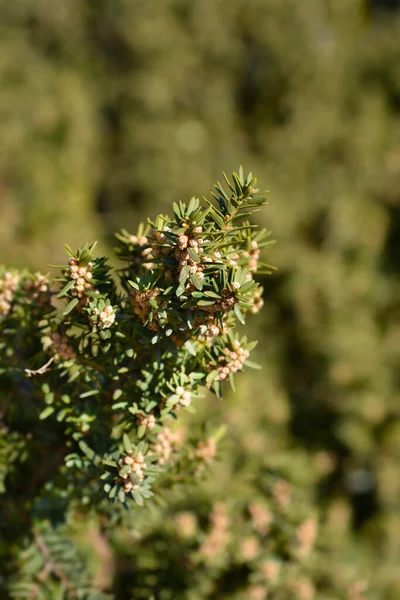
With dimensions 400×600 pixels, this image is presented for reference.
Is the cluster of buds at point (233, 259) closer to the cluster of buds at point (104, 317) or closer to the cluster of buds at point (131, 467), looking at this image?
the cluster of buds at point (104, 317)

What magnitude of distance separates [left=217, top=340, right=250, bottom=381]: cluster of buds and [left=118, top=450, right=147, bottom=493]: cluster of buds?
0.21 meters

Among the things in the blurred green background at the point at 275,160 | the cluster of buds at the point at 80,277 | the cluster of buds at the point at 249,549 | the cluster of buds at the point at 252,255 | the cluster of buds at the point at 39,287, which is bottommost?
the cluster of buds at the point at 249,549

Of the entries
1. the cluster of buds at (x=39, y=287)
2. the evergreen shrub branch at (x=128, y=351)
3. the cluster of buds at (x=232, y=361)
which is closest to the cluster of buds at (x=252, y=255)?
the evergreen shrub branch at (x=128, y=351)

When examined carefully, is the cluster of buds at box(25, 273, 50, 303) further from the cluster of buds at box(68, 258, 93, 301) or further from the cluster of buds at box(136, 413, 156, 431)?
the cluster of buds at box(136, 413, 156, 431)

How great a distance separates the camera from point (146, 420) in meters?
0.97

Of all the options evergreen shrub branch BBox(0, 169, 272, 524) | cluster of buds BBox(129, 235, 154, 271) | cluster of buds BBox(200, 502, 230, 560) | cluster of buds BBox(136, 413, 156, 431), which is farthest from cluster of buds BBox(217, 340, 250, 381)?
cluster of buds BBox(200, 502, 230, 560)

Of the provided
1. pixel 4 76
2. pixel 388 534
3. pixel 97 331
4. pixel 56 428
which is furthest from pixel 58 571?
pixel 4 76

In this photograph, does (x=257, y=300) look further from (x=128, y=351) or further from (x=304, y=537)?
(x=304, y=537)

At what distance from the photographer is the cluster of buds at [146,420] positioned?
3.17 ft

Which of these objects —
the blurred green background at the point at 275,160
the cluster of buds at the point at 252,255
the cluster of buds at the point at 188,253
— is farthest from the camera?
the blurred green background at the point at 275,160

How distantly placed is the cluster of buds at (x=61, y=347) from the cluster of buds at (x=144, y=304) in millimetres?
169

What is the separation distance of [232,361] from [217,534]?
0.72 metres

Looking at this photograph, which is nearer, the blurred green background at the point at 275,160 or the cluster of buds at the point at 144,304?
the cluster of buds at the point at 144,304

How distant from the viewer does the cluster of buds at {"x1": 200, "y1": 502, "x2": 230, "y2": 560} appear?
141 cm
